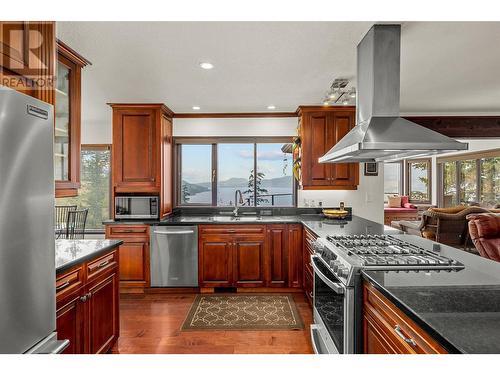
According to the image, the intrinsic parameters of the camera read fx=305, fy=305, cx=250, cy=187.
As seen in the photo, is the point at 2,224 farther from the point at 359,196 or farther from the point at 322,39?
the point at 359,196

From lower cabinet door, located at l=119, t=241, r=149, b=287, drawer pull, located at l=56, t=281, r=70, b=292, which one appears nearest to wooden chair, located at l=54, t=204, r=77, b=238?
lower cabinet door, located at l=119, t=241, r=149, b=287

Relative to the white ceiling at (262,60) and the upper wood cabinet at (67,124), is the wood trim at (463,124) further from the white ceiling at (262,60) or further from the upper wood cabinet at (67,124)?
the upper wood cabinet at (67,124)

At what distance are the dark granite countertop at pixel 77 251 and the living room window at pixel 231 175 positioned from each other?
2339mm

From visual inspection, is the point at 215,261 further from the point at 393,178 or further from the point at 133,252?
the point at 393,178

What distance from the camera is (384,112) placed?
2184 millimetres

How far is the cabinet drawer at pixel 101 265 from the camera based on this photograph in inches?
78.5

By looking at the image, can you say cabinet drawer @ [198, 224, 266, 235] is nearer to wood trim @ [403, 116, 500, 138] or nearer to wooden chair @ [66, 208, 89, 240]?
wooden chair @ [66, 208, 89, 240]

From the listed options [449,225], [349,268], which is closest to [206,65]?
[349,268]

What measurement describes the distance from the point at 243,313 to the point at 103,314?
Answer: 58.3 inches

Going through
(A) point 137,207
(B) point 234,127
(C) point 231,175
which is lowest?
(A) point 137,207

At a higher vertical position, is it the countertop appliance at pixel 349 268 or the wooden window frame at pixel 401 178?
the wooden window frame at pixel 401 178

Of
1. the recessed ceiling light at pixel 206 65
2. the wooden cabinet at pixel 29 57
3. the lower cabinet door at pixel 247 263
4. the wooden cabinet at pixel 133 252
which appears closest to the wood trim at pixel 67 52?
the wooden cabinet at pixel 29 57
